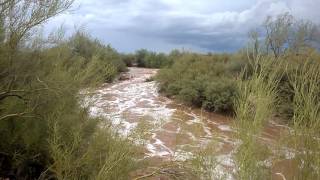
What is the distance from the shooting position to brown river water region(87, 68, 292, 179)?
7.63 meters

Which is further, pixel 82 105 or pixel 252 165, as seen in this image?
pixel 82 105

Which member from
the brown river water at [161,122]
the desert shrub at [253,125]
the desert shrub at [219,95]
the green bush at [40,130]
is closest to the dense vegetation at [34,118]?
the green bush at [40,130]

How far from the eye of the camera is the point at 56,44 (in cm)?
882

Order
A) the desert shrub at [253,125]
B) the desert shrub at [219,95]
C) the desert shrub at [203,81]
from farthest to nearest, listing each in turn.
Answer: the desert shrub at [203,81], the desert shrub at [219,95], the desert shrub at [253,125]

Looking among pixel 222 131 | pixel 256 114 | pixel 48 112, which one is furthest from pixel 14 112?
pixel 222 131

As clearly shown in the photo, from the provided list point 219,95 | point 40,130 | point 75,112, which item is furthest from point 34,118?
point 219,95

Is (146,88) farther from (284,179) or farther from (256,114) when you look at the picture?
(256,114)

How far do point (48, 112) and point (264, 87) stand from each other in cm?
341

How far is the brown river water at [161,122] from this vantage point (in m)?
7.63

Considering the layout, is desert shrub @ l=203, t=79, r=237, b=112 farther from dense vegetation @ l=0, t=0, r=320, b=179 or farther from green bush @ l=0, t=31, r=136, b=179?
green bush @ l=0, t=31, r=136, b=179

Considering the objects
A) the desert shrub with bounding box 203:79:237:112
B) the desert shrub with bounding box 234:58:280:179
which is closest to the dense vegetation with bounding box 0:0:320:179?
the desert shrub with bounding box 234:58:280:179

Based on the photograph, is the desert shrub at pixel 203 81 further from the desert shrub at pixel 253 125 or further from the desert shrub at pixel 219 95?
the desert shrub at pixel 253 125

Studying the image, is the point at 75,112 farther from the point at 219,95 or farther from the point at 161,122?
the point at 219,95

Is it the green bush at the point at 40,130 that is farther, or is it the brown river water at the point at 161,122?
the brown river water at the point at 161,122
